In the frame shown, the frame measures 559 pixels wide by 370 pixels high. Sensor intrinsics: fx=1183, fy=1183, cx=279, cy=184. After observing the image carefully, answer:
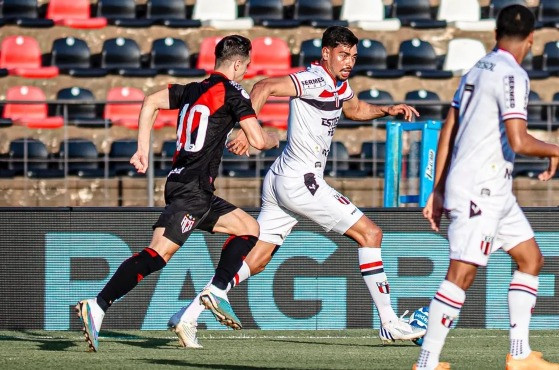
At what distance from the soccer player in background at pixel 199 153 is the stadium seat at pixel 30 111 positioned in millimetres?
6432

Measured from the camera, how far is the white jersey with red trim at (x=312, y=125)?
9258mm

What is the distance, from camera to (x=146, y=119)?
27.5 ft

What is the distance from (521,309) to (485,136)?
3.89ft

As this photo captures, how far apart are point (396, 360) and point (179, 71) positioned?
361 inches

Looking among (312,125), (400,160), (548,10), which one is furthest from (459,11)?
(312,125)

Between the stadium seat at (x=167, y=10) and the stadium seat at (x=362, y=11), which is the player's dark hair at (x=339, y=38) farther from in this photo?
the stadium seat at (x=362, y=11)

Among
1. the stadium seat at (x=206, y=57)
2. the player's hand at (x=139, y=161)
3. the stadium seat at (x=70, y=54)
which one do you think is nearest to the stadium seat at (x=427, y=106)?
the stadium seat at (x=206, y=57)

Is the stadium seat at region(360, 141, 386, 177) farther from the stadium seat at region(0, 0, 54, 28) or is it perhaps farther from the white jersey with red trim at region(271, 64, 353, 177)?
the stadium seat at region(0, 0, 54, 28)

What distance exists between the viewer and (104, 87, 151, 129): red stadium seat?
49.5 feet

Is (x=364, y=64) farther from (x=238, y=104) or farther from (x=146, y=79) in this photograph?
(x=238, y=104)

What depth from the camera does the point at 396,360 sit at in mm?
7953

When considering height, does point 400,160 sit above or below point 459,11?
below

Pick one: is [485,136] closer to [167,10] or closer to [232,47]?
[232,47]

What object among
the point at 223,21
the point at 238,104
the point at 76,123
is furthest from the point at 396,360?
the point at 223,21
